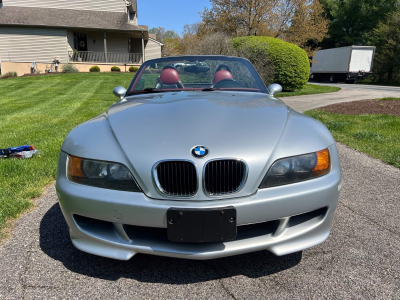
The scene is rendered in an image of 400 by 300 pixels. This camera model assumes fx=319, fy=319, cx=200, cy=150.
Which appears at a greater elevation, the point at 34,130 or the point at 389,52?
the point at 389,52

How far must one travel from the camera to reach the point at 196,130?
6.77ft

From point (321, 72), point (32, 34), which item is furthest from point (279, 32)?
point (32, 34)

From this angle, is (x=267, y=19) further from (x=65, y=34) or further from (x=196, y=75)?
(x=196, y=75)

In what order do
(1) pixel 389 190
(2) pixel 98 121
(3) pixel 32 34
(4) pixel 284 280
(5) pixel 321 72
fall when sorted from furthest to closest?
(5) pixel 321 72 < (3) pixel 32 34 < (1) pixel 389 190 < (2) pixel 98 121 < (4) pixel 284 280

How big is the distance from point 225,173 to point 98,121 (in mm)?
1191

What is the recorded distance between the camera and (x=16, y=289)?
77.2 inches

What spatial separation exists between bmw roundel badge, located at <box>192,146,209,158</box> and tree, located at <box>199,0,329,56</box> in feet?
73.3

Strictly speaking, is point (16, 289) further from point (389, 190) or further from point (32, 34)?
point (32, 34)

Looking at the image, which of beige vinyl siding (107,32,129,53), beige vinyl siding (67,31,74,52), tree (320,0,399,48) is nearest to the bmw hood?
beige vinyl siding (67,31,74,52)

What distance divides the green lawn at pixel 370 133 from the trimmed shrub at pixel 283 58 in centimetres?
672

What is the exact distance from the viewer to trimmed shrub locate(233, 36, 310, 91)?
14969mm

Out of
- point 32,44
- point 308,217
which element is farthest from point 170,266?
point 32,44

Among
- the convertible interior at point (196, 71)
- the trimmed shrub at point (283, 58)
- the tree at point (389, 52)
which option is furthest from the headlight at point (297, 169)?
the tree at point (389, 52)

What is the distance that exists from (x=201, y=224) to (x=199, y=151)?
42 centimetres
